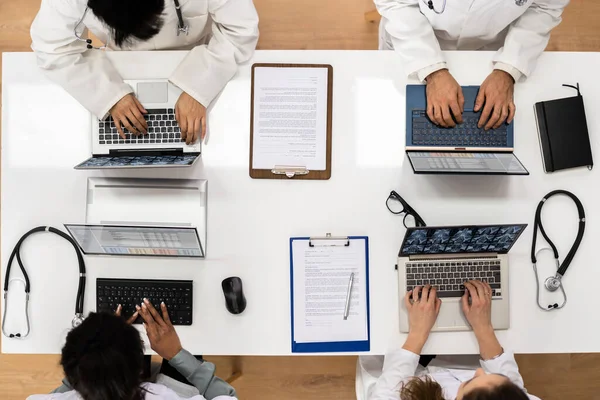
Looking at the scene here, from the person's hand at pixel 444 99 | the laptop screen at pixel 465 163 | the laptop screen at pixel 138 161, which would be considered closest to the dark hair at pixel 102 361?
the laptop screen at pixel 138 161

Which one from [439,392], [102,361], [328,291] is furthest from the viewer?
[328,291]

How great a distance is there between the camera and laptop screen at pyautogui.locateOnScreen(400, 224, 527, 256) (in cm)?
127

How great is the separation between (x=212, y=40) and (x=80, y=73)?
0.38 meters

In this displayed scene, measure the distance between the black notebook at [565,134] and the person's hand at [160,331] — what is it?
1194 mm

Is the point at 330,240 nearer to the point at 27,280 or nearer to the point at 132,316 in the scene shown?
the point at 132,316

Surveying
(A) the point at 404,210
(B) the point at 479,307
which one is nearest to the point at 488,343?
(B) the point at 479,307

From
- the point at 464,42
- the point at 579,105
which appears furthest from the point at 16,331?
the point at 579,105

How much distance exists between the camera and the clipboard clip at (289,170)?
54.1 inches

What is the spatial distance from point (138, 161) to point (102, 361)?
538 millimetres

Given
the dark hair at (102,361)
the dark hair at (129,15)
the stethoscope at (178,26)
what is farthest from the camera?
the stethoscope at (178,26)

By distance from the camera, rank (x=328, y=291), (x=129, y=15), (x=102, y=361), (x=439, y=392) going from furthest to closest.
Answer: (x=328, y=291)
(x=439, y=392)
(x=102, y=361)
(x=129, y=15)

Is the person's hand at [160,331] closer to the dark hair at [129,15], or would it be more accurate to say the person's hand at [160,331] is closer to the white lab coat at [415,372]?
the white lab coat at [415,372]

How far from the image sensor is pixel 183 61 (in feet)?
4.47

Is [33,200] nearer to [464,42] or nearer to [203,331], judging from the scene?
[203,331]
